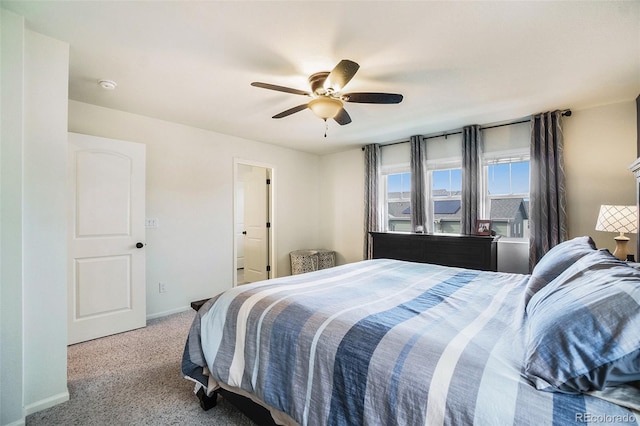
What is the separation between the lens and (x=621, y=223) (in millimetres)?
2451

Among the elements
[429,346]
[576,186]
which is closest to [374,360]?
[429,346]

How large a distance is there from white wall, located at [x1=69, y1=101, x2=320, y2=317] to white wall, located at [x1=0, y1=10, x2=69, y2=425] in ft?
4.33

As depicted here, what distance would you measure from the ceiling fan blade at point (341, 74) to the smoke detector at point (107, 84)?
1.98 metres

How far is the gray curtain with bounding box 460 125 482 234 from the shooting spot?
3.82 metres

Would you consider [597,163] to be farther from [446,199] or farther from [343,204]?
→ [343,204]

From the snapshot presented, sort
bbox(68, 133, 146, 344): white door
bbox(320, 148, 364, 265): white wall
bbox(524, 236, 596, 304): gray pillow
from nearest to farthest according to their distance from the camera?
bbox(524, 236, 596, 304): gray pillow
bbox(68, 133, 146, 344): white door
bbox(320, 148, 364, 265): white wall

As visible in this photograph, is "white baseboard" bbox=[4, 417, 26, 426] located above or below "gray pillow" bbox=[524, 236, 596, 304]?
below

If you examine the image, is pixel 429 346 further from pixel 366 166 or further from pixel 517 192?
pixel 366 166

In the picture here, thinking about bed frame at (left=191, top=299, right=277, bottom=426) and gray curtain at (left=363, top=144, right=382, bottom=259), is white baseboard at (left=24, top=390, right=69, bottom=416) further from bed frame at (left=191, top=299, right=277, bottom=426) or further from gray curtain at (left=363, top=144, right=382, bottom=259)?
gray curtain at (left=363, top=144, right=382, bottom=259)

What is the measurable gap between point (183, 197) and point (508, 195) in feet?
14.4

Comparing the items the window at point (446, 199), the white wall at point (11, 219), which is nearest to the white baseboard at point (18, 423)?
the white wall at point (11, 219)

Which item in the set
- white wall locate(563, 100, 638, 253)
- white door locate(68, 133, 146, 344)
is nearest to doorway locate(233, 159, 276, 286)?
white door locate(68, 133, 146, 344)

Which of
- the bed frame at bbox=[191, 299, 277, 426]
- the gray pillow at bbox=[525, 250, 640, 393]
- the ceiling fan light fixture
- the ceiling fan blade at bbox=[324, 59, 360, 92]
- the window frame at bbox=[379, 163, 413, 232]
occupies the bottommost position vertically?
the bed frame at bbox=[191, 299, 277, 426]

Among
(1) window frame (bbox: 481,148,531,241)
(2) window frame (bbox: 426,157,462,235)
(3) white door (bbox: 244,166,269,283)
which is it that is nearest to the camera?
(1) window frame (bbox: 481,148,531,241)
